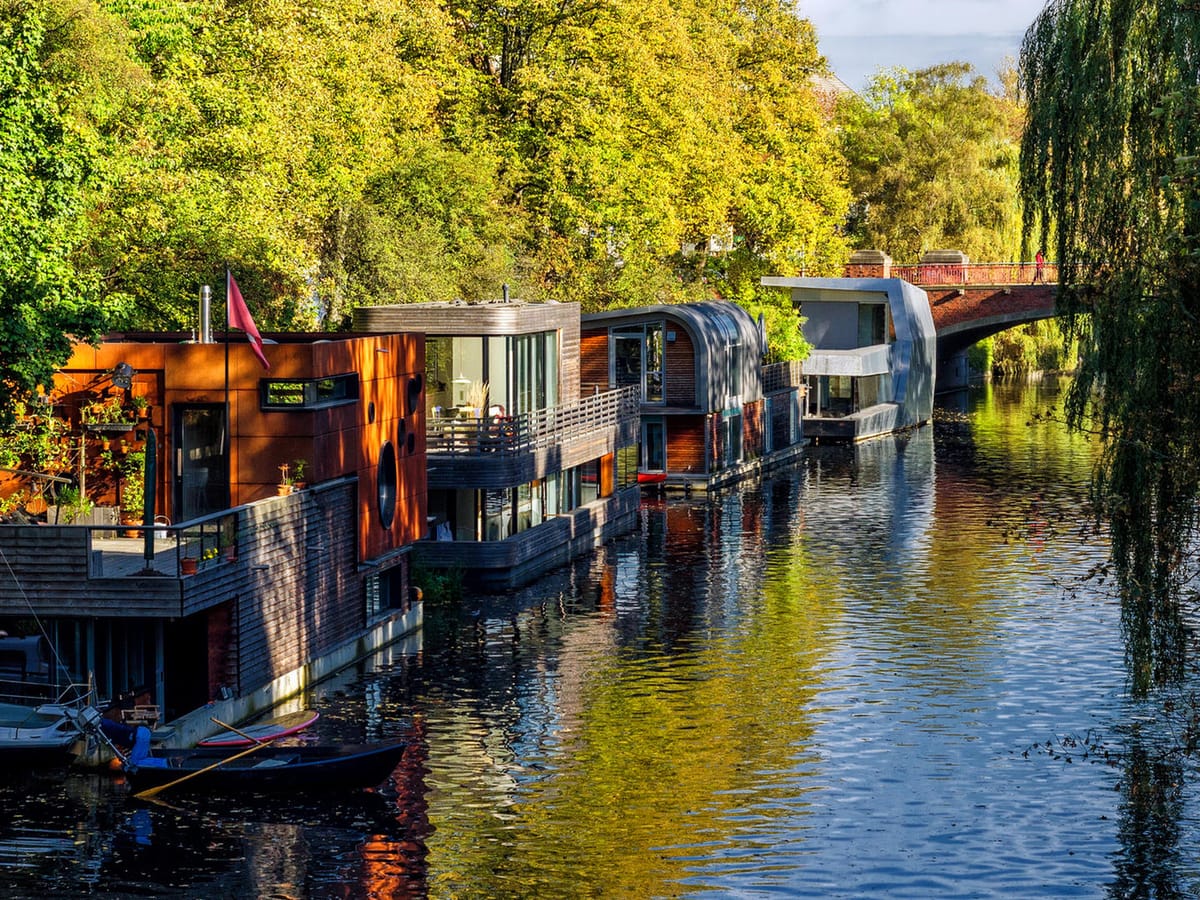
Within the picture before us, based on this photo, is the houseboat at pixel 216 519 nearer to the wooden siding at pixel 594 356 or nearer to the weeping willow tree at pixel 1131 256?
the weeping willow tree at pixel 1131 256

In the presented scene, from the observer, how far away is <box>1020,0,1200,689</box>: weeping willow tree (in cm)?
2575

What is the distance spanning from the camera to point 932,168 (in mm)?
113250

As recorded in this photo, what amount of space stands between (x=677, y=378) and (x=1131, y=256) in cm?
4087

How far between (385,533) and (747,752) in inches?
460

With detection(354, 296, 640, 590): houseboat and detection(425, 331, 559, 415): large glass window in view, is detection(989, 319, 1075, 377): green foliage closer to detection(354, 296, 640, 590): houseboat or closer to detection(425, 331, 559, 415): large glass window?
detection(354, 296, 640, 590): houseboat

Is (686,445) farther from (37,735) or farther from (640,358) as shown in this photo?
(37,735)

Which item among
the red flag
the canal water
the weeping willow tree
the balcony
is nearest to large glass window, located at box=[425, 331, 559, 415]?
the balcony

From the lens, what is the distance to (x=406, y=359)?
42.6 m

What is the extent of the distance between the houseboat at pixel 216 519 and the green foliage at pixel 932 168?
2992 inches

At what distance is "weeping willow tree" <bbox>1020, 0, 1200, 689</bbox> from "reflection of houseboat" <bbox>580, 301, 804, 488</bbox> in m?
36.8

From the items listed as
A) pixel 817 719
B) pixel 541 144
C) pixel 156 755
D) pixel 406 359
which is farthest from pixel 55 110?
pixel 541 144

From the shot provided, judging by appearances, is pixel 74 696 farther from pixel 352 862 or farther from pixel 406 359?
pixel 406 359

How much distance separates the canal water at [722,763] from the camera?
26578mm

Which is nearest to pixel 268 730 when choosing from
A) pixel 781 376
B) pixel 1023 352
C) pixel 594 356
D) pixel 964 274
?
pixel 594 356
